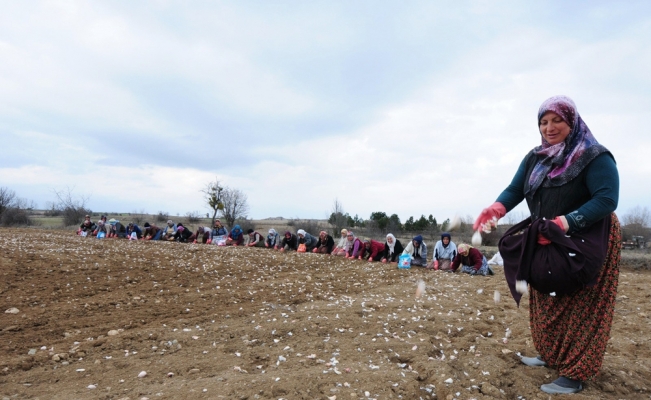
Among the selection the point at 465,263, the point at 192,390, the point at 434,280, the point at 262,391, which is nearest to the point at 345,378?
the point at 262,391

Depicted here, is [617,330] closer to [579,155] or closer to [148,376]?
[579,155]

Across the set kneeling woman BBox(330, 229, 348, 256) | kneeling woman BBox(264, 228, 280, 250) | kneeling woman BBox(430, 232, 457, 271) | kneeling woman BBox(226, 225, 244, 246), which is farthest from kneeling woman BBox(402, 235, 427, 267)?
kneeling woman BBox(226, 225, 244, 246)

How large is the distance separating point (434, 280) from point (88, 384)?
21.8 ft

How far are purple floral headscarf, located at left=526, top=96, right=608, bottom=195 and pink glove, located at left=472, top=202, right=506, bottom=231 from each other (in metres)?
0.30

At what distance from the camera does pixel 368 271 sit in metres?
9.12

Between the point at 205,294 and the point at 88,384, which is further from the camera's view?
the point at 205,294

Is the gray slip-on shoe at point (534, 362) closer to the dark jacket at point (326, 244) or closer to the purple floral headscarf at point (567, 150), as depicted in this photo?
the purple floral headscarf at point (567, 150)

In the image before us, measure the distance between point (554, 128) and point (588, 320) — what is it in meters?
1.28

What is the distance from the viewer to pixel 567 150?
2.64m

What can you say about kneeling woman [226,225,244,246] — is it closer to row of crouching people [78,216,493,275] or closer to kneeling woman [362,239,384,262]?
row of crouching people [78,216,493,275]

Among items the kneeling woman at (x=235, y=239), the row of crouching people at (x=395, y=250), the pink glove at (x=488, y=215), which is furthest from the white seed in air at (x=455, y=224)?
the kneeling woman at (x=235, y=239)

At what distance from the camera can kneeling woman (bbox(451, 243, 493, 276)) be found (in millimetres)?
9703

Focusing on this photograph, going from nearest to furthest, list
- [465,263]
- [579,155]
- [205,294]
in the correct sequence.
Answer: [579,155], [205,294], [465,263]

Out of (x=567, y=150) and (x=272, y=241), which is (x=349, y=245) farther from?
(x=567, y=150)
